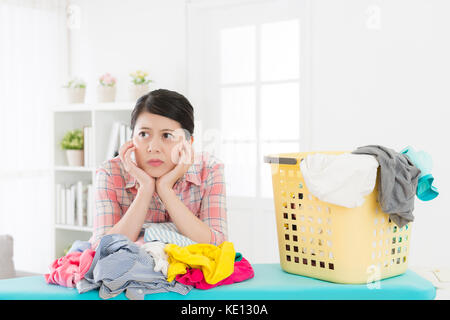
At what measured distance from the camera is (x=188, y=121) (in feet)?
4.84

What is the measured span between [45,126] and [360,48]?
2.31 metres

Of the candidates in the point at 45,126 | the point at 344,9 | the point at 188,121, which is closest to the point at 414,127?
the point at 344,9

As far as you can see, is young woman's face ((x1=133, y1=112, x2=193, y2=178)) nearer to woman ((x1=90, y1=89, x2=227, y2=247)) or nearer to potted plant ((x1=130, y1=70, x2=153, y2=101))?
woman ((x1=90, y1=89, x2=227, y2=247))

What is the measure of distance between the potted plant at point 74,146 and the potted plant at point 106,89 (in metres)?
0.33

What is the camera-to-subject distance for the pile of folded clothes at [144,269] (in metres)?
1.01

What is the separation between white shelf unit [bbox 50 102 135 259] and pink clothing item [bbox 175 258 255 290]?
201cm

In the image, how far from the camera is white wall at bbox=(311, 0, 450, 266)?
2400 mm

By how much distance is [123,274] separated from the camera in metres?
1.01

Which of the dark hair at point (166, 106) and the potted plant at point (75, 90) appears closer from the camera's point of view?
the dark hair at point (166, 106)

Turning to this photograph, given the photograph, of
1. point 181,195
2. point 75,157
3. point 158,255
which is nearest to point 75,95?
point 75,157

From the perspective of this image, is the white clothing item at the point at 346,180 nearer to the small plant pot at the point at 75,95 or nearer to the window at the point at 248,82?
the window at the point at 248,82

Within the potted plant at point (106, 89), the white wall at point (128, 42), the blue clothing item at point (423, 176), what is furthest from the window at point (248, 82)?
the blue clothing item at point (423, 176)
